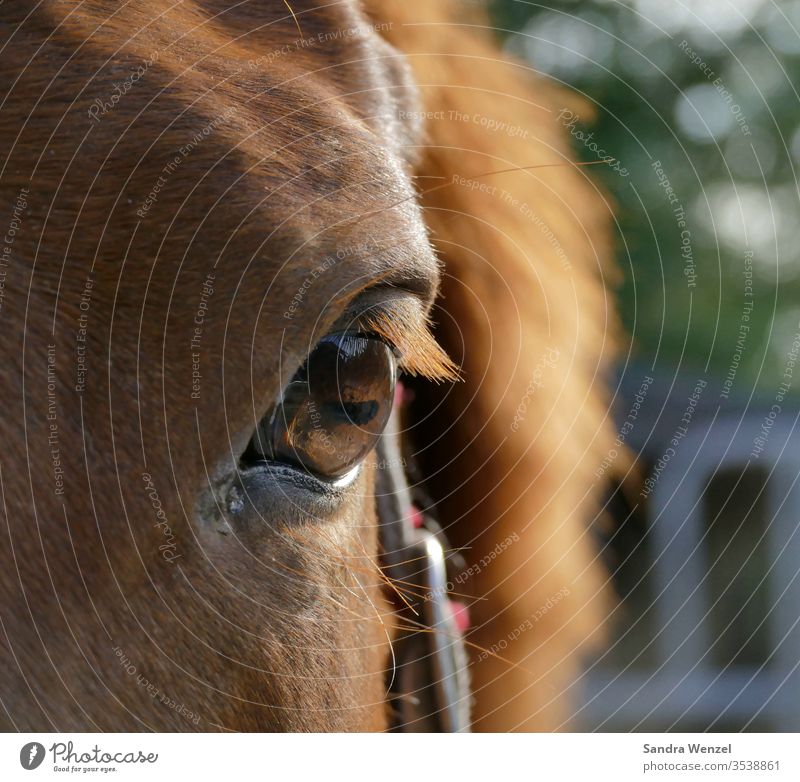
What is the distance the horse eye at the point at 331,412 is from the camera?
58 centimetres

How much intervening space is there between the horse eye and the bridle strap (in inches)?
9.7

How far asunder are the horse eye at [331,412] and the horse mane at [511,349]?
20cm

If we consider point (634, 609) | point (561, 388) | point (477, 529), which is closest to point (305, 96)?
point (561, 388)

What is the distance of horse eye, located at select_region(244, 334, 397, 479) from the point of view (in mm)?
584

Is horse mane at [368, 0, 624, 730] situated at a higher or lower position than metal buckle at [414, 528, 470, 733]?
higher

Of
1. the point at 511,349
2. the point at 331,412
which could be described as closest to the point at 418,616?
the point at 511,349

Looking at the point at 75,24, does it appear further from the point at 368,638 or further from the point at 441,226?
the point at 368,638

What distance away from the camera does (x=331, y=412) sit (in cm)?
60

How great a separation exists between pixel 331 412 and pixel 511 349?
0.37 metres

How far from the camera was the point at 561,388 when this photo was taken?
0.98 m

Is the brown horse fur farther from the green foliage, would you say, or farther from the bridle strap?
the green foliage

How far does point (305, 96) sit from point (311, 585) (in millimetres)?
345

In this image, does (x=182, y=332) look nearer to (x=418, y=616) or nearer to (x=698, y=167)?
(x=418, y=616)

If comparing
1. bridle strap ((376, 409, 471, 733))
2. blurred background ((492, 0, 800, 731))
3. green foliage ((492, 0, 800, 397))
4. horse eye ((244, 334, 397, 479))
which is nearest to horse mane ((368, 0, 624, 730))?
bridle strap ((376, 409, 471, 733))
